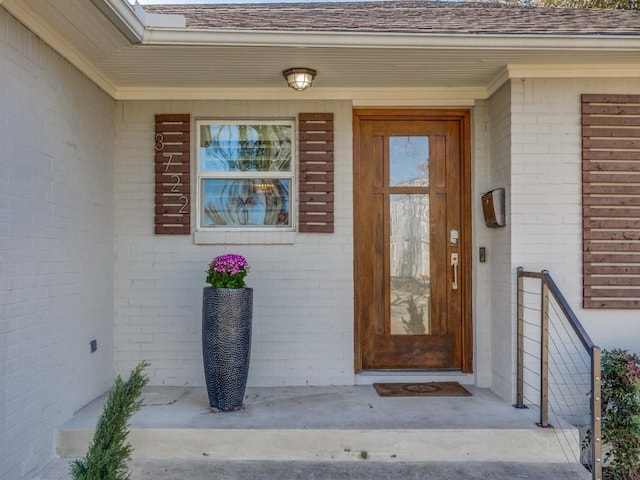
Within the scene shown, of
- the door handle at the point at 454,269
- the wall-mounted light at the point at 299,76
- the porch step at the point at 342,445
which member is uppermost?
the wall-mounted light at the point at 299,76

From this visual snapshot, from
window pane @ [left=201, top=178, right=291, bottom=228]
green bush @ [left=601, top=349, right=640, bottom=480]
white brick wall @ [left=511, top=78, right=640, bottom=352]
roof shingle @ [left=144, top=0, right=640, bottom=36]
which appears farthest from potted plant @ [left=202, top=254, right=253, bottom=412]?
green bush @ [left=601, top=349, right=640, bottom=480]

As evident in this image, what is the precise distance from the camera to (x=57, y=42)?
10.6 feet

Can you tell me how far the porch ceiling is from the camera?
122 inches

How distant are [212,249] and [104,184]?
3.31 feet

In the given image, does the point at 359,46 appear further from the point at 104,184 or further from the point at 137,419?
the point at 137,419

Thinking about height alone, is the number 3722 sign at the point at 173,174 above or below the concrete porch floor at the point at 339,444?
above

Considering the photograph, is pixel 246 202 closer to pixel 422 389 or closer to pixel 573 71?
pixel 422 389

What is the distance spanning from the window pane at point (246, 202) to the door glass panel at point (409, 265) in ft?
3.18

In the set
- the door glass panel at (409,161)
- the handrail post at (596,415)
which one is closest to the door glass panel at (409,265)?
the door glass panel at (409,161)

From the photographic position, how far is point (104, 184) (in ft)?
13.5

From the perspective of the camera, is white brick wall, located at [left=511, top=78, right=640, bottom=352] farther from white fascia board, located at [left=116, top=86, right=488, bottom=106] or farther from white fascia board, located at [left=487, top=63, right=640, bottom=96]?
white fascia board, located at [left=116, top=86, right=488, bottom=106]

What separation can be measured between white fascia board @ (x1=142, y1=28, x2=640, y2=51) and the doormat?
8.46 feet

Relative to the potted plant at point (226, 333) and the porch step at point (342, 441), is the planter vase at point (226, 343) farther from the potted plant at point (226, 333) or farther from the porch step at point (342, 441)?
the porch step at point (342, 441)

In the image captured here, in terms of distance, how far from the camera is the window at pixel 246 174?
14.4 ft
